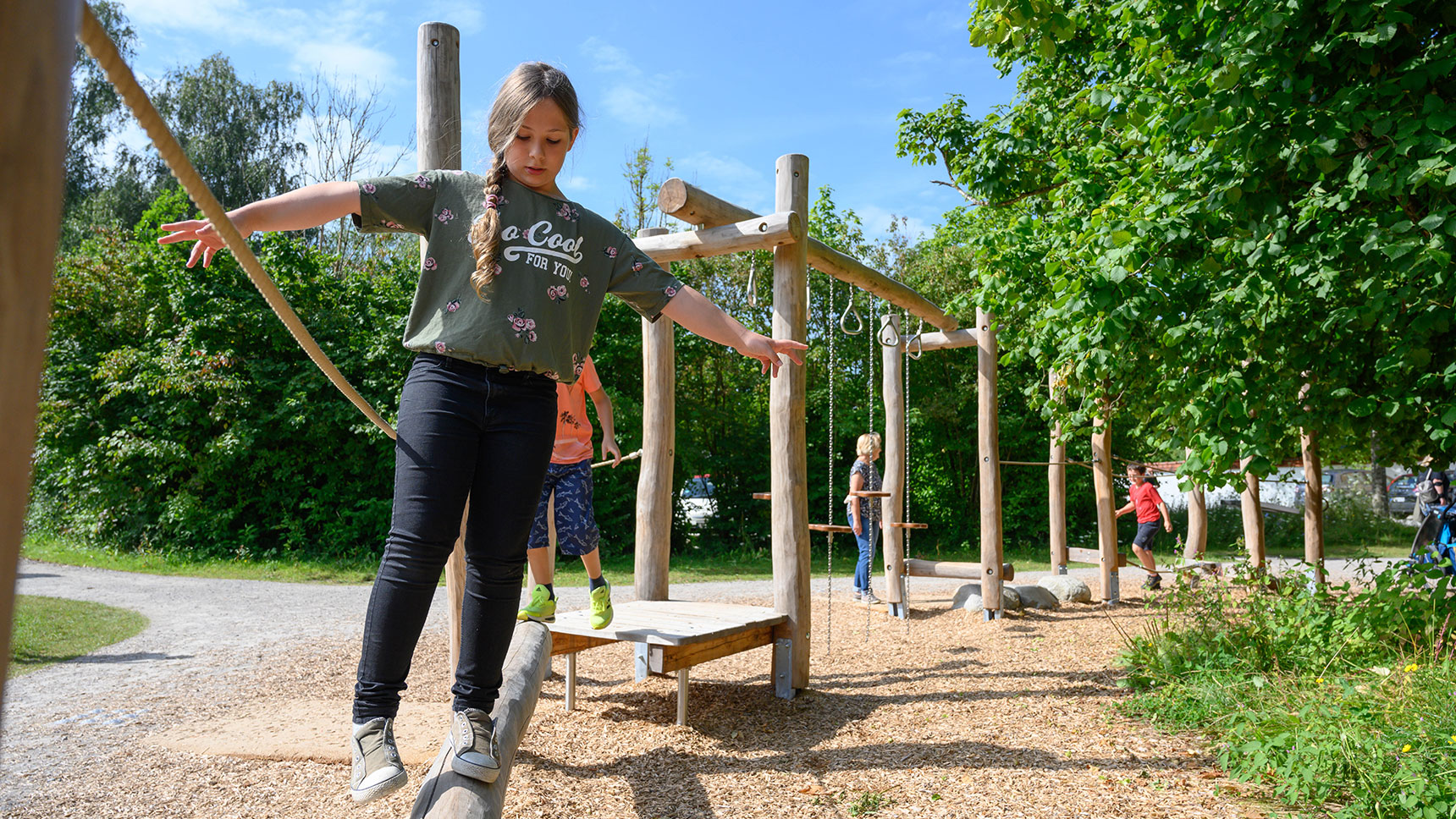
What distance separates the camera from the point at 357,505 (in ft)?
42.4

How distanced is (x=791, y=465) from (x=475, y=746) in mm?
3321

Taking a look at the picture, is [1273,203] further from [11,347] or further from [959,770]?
[11,347]

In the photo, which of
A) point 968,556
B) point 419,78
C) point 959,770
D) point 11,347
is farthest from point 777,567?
point 968,556

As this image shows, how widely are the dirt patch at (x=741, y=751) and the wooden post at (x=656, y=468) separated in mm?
665

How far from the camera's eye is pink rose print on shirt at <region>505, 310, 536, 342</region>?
2232 mm

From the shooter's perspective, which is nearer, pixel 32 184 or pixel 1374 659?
pixel 32 184

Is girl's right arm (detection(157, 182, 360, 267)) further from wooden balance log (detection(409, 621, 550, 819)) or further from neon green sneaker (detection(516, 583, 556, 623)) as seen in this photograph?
neon green sneaker (detection(516, 583, 556, 623))

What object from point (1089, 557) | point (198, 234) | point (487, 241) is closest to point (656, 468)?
point (487, 241)

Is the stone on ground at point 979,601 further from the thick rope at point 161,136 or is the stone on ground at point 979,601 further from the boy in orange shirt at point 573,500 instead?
the thick rope at point 161,136

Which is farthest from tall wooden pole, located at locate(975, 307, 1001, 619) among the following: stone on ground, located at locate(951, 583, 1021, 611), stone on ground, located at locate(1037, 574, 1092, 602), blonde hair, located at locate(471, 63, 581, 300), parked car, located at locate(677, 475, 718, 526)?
parked car, located at locate(677, 475, 718, 526)

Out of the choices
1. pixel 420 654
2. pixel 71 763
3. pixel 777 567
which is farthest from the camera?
pixel 420 654

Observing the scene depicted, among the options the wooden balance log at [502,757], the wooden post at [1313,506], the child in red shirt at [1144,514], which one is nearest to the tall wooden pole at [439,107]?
the wooden balance log at [502,757]

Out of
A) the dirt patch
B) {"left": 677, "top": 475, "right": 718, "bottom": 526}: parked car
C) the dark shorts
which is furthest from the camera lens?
{"left": 677, "top": 475, "right": 718, "bottom": 526}: parked car

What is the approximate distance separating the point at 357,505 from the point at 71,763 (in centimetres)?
937
